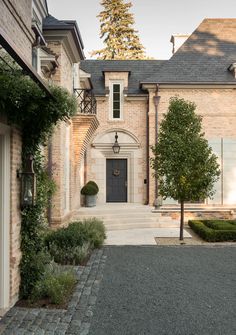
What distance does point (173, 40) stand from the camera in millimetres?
24297

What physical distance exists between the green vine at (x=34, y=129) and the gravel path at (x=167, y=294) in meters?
→ 1.21

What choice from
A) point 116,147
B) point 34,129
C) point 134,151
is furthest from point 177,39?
point 34,129

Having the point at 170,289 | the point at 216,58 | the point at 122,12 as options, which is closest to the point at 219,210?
the point at 216,58

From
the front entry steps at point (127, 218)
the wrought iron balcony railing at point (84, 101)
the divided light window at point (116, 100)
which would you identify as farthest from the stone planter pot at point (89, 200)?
the divided light window at point (116, 100)

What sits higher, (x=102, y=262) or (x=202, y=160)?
(x=202, y=160)

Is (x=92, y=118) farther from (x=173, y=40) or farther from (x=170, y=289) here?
(x=173, y=40)

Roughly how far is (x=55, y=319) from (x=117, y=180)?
1464 centimetres

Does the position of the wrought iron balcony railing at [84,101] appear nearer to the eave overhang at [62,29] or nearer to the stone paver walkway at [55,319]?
the eave overhang at [62,29]

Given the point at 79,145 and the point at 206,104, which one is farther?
the point at 206,104

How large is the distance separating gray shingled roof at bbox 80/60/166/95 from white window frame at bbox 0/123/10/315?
14949 millimetres

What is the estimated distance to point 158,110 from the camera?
60.4ft

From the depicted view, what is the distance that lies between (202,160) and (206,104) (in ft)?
22.6

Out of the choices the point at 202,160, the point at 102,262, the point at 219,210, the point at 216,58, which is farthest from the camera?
the point at 216,58

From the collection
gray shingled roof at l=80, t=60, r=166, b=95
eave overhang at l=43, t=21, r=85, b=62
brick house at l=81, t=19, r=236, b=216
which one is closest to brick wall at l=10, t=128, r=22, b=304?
Answer: eave overhang at l=43, t=21, r=85, b=62
